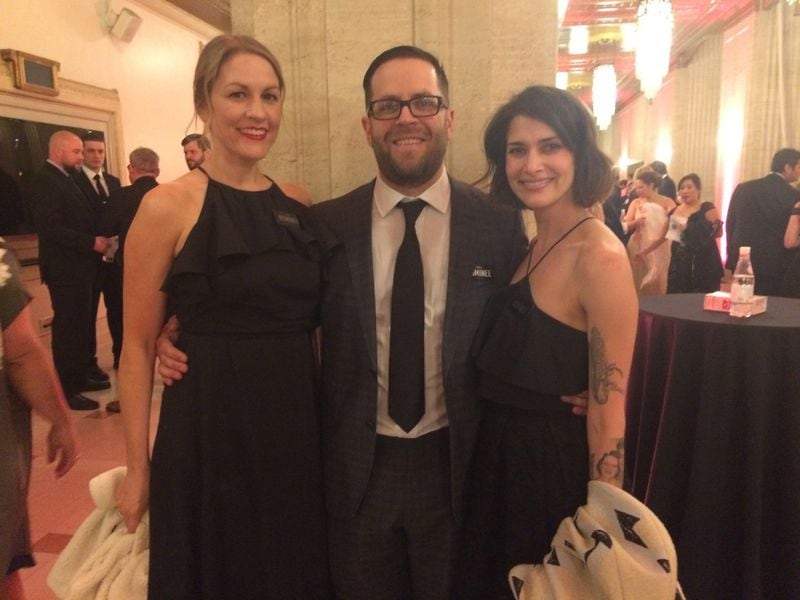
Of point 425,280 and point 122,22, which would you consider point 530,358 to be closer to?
point 425,280

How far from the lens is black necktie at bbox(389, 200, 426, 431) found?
5.12 feet

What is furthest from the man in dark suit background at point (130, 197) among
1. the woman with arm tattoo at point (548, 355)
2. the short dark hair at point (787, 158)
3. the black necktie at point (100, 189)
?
the short dark hair at point (787, 158)

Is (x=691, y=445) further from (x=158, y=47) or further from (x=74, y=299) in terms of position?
(x=158, y=47)

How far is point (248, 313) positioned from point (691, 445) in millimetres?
1922

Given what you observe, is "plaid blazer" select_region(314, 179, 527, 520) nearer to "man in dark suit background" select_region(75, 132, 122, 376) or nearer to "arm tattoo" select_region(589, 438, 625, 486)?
"arm tattoo" select_region(589, 438, 625, 486)

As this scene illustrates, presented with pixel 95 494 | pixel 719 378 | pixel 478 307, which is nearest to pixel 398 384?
pixel 478 307

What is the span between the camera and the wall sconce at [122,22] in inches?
266

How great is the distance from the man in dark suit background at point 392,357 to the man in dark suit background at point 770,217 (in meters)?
5.03

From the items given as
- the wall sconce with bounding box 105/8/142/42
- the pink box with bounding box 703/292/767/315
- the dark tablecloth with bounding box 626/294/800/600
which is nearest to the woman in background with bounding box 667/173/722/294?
the pink box with bounding box 703/292/767/315

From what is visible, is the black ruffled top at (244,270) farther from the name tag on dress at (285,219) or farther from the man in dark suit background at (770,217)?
the man in dark suit background at (770,217)

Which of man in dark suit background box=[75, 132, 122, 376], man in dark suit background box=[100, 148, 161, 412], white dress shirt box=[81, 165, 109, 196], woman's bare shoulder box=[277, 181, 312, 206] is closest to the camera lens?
woman's bare shoulder box=[277, 181, 312, 206]

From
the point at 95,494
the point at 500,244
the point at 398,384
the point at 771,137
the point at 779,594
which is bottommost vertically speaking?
the point at 779,594

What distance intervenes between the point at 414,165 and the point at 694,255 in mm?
5608

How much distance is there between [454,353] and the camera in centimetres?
Result: 157
